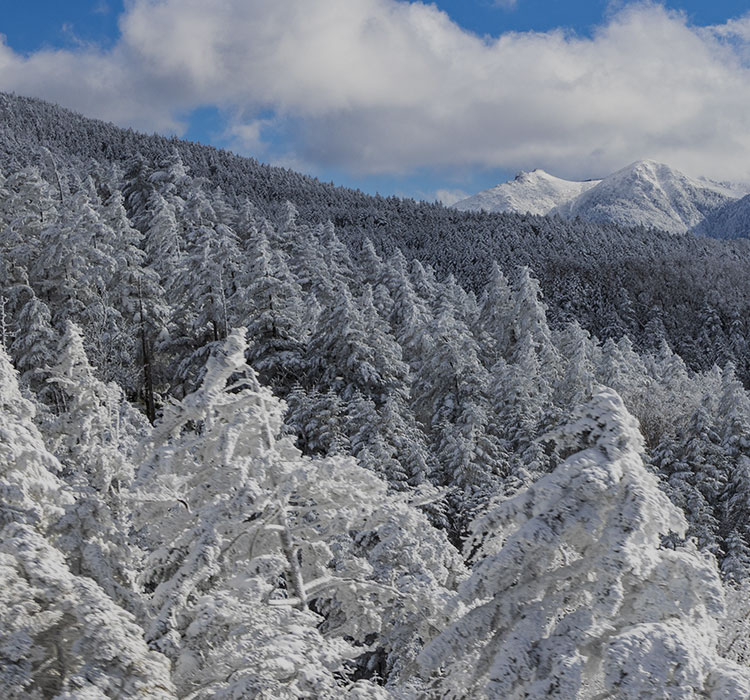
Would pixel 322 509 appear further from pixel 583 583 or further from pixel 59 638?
pixel 59 638

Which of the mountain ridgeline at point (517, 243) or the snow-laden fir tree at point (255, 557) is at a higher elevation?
the mountain ridgeline at point (517, 243)

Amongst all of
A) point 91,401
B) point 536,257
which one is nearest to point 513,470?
point 91,401

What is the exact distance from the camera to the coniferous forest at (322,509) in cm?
555

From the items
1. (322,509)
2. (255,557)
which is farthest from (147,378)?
(255,557)

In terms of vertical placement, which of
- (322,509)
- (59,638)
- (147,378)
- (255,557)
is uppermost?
(147,378)

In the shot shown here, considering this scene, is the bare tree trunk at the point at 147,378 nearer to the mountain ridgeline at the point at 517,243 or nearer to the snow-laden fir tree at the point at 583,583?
the snow-laden fir tree at the point at 583,583

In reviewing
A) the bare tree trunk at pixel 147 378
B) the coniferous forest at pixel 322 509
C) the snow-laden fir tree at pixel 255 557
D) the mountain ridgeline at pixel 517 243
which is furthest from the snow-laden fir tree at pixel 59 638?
the mountain ridgeline at pixel 517 243

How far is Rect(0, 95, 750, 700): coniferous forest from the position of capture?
555cm

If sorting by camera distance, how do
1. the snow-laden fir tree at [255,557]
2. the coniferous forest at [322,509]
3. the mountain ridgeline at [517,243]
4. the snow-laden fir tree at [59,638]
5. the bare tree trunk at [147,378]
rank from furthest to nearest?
the mountain ridgeline at [517,243] < the bare tree trunk at [147,378] < the snow-laden fir tree at [255,557] < the coniferous forest at [322,509] < the snow-laden fir tree at [59,638]

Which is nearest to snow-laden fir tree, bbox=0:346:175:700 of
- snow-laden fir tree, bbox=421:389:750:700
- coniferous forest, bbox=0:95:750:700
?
coniferous forest, bbox=0:95:750:700

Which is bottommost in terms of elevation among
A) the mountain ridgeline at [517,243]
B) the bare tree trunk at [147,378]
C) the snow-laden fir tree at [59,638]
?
Result: the snow-laden fir tree at [59,638]

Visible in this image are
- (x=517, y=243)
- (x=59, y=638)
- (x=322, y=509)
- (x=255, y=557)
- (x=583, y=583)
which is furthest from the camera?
(x=517, y=243)

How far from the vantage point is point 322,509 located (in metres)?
9.44

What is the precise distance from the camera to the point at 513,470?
28547mm
